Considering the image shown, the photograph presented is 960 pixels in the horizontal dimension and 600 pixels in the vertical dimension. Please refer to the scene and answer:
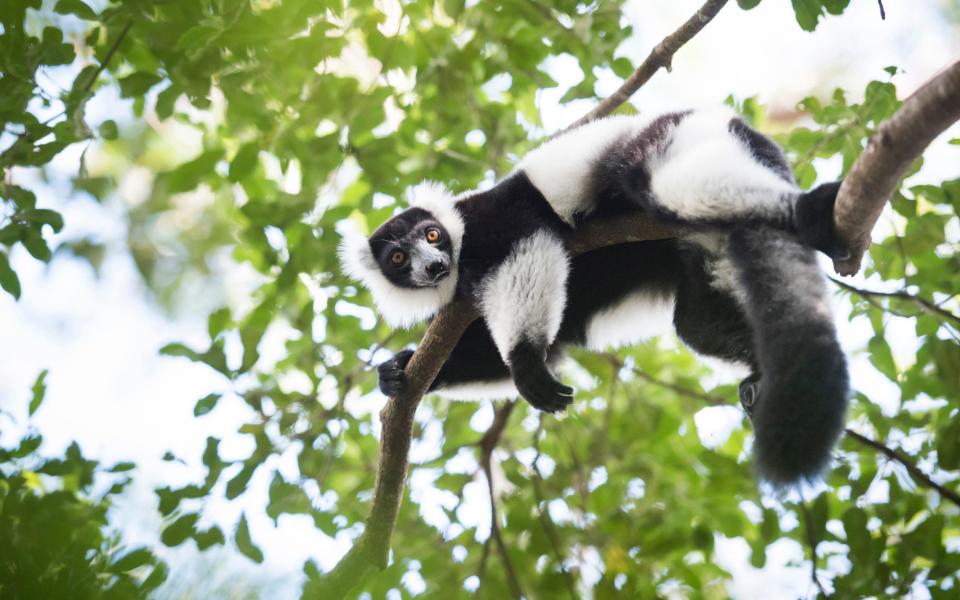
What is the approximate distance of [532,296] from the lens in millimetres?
4180

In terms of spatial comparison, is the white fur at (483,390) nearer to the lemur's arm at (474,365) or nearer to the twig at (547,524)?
the lemur's arm at (474,365)

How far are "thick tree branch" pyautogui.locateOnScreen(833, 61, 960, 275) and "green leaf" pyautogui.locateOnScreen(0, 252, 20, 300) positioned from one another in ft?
13.0

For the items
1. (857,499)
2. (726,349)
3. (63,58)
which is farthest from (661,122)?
(63,58)

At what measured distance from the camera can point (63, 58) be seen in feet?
13.6

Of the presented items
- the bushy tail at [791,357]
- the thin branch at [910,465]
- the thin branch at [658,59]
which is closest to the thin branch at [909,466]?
the thin branch at [910,465]

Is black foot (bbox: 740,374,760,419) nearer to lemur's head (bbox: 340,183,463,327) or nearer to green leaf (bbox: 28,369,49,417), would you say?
lemur's head (bbox: 340,183,463,327)

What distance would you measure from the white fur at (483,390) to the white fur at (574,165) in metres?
1.24

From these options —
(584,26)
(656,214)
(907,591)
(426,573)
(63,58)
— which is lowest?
(907,591)

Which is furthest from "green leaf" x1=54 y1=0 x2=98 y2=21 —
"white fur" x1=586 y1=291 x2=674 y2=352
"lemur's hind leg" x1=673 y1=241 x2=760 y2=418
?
"lemur's hind leg" x1=673 y1=241 x2=760 y2=418

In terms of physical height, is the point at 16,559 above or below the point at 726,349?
above

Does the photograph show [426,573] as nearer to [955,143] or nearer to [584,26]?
[584,26]

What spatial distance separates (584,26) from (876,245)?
7.12ft

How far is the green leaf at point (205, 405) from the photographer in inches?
184

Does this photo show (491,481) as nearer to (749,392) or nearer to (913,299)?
(749,392)
